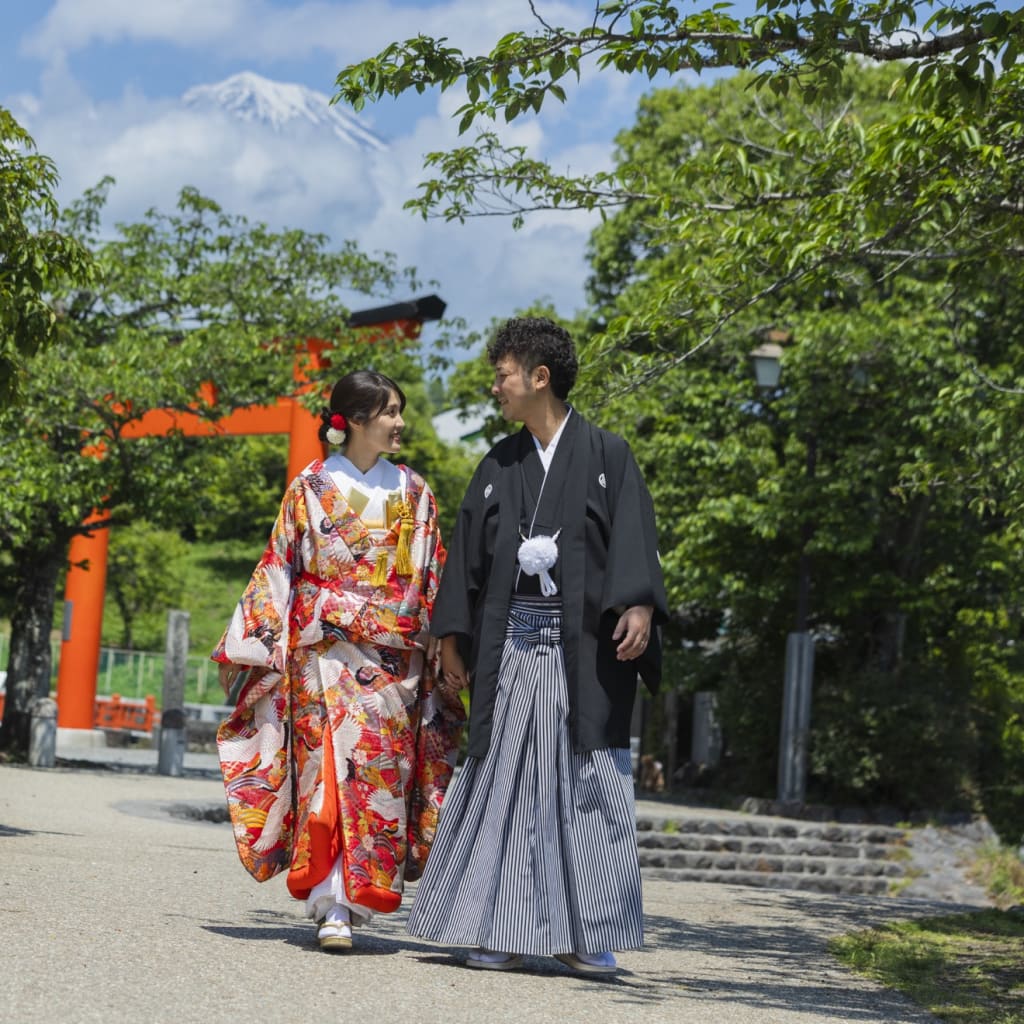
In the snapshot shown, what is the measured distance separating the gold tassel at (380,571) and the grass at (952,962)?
88.4 inches

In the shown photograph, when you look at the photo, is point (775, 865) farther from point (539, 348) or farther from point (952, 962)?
point (539, 348)

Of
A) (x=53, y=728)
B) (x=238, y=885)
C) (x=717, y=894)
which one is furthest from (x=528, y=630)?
(x=53, y=728)

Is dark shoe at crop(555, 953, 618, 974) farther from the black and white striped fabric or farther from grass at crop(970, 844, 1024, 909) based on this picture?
grass at crop(970, 844, 1024, 909)

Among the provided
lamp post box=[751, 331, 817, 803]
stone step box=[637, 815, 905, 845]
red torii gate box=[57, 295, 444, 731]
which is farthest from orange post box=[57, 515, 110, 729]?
stone step box=[637, 815, 905, 845]

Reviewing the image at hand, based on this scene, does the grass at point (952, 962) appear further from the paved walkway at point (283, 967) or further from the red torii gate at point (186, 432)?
the red torii gate at point (186, 432)

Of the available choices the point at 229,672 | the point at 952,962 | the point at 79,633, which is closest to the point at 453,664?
the point at 229,672

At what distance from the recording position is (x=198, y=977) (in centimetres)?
410

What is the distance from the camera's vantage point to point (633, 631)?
487 centimetres

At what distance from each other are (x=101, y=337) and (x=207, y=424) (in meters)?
1.58

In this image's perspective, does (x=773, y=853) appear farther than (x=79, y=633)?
No

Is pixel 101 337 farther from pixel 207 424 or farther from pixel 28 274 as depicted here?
pixel 28 274

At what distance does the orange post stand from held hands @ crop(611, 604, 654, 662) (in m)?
18.5

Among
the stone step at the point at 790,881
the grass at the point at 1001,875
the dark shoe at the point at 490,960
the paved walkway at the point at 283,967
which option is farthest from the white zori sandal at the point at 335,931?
the stone step at the point at 790,881

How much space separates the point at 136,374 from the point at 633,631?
39.3 feet
